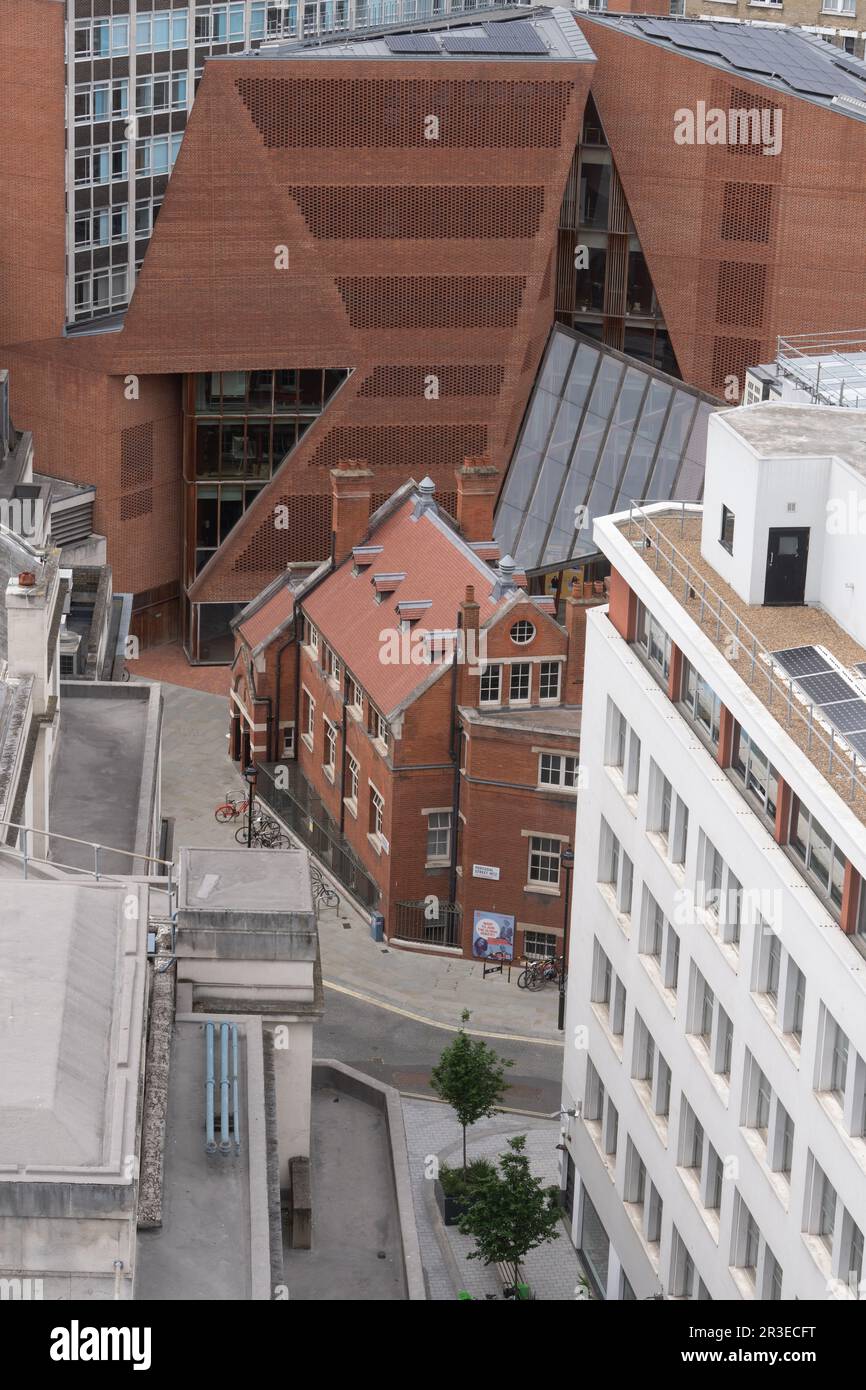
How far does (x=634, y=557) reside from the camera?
48.8 metres

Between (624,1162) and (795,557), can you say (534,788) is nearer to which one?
(624,1162)

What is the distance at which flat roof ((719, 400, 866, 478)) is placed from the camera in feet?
150

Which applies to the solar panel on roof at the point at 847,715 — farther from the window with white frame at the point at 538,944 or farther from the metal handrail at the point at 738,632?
the window with white frame at the point at 538,944

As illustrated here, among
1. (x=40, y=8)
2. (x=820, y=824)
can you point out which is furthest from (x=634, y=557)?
(x=40, y=8)

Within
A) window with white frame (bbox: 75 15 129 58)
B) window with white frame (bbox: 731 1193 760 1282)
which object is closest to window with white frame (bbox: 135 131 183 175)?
window with white frame (bbox: 75 15 129 58)

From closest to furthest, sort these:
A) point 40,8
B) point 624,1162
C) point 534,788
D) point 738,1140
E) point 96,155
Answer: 1. point 738,1140
2. point 624,1162
3. point 534,788
4. point 40,8
5. point 96,155

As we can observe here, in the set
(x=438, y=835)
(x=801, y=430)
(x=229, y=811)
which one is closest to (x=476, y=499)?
(x=438, y=835)

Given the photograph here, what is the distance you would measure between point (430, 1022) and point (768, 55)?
152ft

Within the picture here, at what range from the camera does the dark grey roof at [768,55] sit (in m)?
88.8

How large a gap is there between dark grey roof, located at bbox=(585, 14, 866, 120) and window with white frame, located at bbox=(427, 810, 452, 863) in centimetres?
3417

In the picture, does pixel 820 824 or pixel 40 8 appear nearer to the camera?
pixel 820 824

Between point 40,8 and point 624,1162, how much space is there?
57566 mm

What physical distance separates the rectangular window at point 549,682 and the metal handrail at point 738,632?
17.1 metres

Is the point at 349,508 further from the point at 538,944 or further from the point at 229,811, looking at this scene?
the point at 538,944
